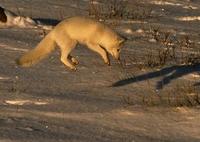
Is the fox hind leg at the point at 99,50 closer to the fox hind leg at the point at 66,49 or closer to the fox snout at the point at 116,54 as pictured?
the fox snout at the point at 116,54

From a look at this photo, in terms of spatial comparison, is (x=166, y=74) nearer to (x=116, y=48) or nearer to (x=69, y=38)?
(x=116, y=48)

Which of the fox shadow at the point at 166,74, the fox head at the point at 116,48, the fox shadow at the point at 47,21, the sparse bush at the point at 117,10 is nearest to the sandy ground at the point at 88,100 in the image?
the fox shadow at the point at 166,74

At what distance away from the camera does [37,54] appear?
6672 mm

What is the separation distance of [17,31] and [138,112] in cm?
372

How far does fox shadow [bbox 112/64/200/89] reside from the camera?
265 inches

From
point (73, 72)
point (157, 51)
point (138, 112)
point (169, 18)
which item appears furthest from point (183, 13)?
point (138, 112)

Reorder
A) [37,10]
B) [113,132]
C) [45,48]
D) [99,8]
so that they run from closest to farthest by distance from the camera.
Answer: [113,132] < [45,48] < [37,10] < [99,8]

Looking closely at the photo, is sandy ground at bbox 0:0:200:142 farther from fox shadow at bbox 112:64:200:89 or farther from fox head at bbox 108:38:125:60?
fox head at bbox 108:38:125:60

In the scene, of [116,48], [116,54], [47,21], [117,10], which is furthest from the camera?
[117,10]

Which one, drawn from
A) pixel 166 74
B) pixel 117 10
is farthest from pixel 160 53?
pixel 117 10

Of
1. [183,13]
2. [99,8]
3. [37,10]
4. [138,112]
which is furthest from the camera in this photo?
[183,13]

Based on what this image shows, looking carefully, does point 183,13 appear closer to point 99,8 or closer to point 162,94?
point 99,8

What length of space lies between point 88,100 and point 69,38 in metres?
1.22

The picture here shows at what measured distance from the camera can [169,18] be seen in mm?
11625
